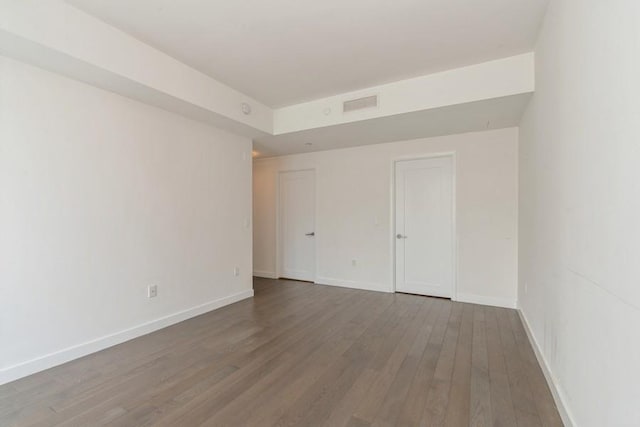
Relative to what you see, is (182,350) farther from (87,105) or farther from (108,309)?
(87,105)

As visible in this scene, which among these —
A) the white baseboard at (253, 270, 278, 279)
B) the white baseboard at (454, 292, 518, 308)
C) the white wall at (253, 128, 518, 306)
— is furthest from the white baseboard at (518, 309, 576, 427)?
the white baseboard at (253, 270, 278, 279)

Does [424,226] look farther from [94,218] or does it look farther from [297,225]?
[94,218]

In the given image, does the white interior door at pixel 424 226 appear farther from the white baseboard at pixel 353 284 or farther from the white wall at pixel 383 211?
the white baseboard at pixel 353 284

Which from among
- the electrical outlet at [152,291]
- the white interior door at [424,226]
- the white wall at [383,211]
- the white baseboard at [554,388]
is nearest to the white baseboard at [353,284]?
the white wall at [383,211]

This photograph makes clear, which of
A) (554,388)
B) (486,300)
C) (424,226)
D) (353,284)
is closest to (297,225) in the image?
(353,284)

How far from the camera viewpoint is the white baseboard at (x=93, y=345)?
7.18 feet

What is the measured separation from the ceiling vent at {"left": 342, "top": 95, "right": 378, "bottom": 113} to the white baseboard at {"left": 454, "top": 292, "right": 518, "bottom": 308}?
293 cm

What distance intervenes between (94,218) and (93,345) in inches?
45.3

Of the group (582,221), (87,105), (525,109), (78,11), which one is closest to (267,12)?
(78,11)

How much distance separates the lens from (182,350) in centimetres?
268

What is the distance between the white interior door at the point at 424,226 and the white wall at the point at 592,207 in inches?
77.5

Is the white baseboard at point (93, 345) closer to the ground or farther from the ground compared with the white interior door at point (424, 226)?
closer to the ground

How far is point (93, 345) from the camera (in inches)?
103

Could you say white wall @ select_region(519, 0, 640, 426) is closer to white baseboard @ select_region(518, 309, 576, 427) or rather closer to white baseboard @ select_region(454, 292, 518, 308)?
white baseboard @ select_region(518, 309, 576, 427)
